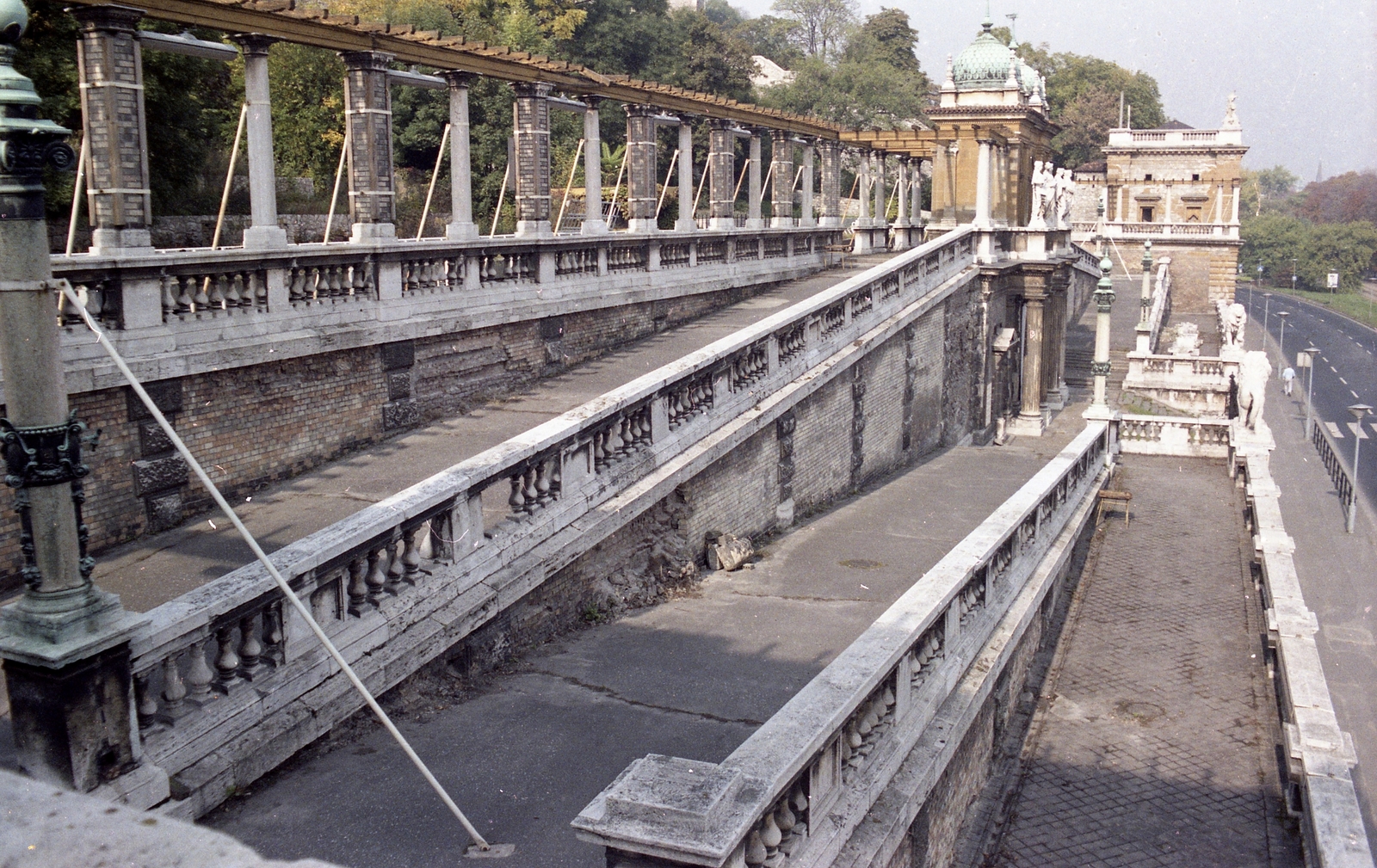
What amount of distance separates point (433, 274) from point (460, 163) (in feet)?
7.38

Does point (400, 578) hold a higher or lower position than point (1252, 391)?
higher

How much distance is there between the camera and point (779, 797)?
5473 millimetres

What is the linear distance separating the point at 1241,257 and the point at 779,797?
125 m

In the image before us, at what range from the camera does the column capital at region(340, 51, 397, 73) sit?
1370 centimetres

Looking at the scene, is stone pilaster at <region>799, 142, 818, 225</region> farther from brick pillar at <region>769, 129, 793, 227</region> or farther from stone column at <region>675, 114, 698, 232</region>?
stone column at <region>675, 114, 698, 232</region>

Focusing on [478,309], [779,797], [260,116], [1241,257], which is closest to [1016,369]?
[478,309]

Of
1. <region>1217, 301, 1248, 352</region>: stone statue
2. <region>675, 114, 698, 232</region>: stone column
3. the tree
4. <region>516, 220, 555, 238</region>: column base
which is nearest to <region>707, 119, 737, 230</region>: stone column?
<region>675, 114, 698, 232</region>: stone column

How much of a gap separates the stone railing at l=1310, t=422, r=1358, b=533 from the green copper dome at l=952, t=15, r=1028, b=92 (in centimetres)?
2191

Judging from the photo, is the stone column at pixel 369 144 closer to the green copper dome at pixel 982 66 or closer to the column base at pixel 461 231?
the column base at pixel 461 231

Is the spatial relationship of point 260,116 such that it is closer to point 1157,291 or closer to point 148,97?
point 148,97

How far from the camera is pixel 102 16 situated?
10.4 meters

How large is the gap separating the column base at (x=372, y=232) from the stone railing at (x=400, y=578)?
5.57ft

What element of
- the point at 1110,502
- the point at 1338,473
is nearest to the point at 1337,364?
the point at 1338,473

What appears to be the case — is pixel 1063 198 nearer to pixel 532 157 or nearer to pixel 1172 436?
pixel 1172 436
